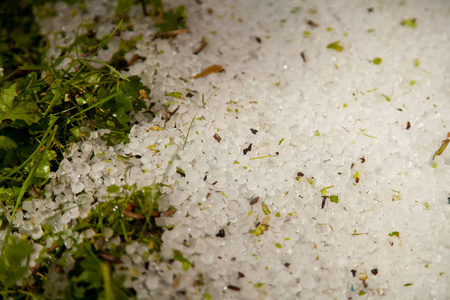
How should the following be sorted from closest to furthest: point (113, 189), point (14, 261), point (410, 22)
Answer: point (14, 261)
point (113, 189)
point (410, 22)

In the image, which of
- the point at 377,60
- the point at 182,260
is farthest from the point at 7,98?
the point at 377,60

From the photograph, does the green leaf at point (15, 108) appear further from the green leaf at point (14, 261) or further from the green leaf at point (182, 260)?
the green leaf at point (182, 260)

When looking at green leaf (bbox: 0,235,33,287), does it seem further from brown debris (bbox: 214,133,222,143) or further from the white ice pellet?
brown debris (bbox: 214,133,222,143)

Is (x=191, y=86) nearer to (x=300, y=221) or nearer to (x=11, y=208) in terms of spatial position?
(x=300, y=221)

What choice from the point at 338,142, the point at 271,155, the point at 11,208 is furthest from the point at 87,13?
the point at 338,142

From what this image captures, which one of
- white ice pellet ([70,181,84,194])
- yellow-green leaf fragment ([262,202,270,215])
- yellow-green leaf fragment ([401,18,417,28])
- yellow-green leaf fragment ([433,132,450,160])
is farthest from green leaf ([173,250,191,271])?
yellow-green leaf fragment ([401,18,417,28])

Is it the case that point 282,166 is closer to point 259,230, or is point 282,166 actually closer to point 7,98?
point 259,230

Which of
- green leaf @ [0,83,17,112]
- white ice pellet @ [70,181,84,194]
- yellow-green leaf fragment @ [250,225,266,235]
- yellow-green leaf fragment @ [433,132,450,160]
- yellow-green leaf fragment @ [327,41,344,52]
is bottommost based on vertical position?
yellow-green leaf fragment @ [250,225,266,235]

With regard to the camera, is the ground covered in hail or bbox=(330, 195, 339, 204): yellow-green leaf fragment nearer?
the ground covered in hail
